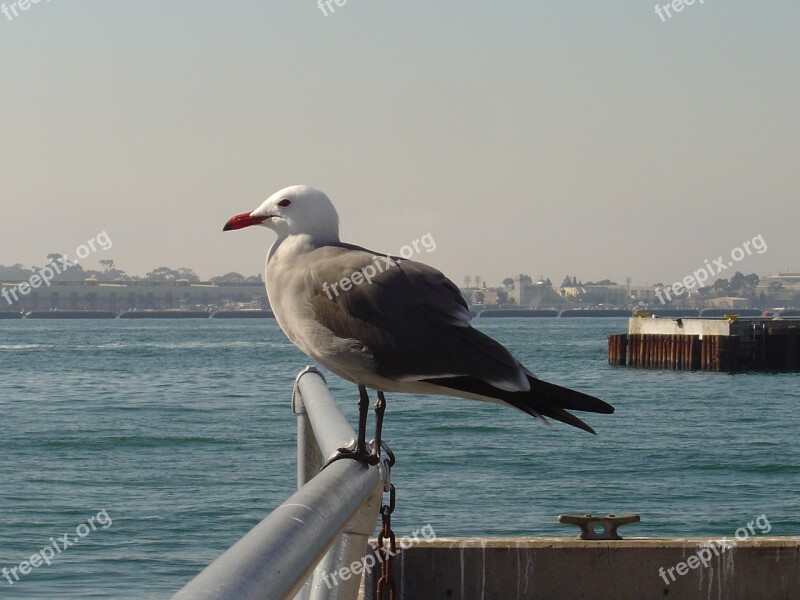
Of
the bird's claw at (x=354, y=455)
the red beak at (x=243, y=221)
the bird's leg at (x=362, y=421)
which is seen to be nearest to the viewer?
the bird's claw at (x=354, y=455)

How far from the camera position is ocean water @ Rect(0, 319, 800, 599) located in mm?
17469

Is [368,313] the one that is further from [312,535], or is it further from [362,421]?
[312,535]

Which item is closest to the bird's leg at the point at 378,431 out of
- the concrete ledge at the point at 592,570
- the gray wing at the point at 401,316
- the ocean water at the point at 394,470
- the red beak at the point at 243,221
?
the gray wing at the point at 401,316

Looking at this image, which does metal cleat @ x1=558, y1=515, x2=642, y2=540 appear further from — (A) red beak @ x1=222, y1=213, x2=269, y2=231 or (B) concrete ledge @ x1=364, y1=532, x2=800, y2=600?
(A) red beak @ x1=222, y1=213, x2=269, y2=231

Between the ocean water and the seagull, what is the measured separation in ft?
29.1

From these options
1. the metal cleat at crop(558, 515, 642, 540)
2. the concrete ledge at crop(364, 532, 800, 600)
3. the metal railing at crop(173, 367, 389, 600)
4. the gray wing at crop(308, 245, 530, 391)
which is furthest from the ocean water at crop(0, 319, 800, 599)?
the metal railing at crop(173, 367, 389, 600)

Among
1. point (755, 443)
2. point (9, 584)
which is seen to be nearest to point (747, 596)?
point (9, 584)

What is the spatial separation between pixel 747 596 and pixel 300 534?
4439 mm

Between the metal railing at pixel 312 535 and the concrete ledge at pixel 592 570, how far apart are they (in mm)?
2241

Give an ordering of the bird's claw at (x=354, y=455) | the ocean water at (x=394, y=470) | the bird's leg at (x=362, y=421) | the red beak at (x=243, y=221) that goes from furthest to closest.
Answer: the ocean water at (x=394, y=470)
the red beak at (x=243, y=221)
the bird's leg at (x=362, y=421)
the bird's claw at (x=354, y=455)

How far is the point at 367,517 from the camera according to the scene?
269 centimetres

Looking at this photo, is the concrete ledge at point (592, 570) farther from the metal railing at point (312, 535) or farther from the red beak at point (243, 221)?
the red beak at point (243, 221)

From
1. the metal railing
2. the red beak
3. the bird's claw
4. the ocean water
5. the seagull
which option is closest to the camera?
the metal railing

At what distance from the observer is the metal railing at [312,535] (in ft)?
4.82
